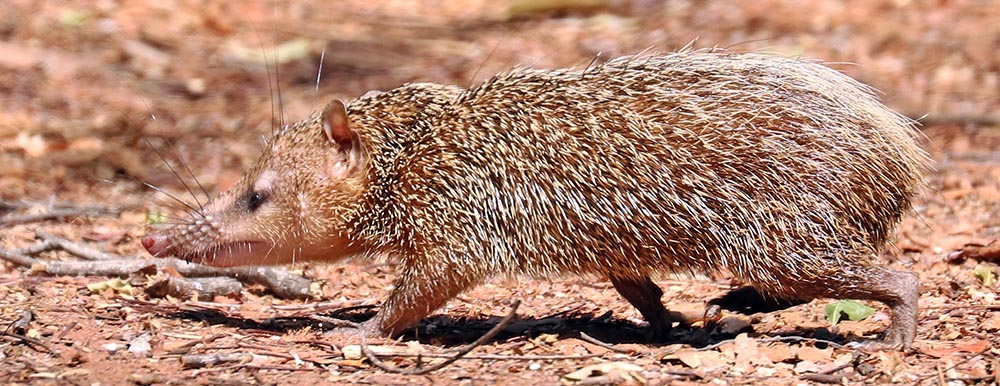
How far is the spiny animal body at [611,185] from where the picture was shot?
18.8 ft

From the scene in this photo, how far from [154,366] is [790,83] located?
342cm

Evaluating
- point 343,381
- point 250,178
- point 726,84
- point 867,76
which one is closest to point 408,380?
point 343,381

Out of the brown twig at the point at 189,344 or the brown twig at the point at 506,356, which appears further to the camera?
the brown twig at the point at 189,344

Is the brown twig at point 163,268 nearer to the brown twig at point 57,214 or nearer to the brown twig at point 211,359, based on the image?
the brown twig at point 57,214

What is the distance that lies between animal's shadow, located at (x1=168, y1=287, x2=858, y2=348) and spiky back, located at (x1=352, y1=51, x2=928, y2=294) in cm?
66

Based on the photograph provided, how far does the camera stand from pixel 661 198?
5.79 meters

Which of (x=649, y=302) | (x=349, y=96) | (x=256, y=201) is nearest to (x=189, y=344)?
(x=256, y=201)

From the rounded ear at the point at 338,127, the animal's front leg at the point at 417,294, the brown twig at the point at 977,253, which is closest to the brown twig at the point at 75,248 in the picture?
the rounded ear at the point at 338,127

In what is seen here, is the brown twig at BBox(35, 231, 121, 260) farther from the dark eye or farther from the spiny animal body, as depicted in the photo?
the dark eye

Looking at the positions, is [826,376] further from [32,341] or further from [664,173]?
[32,341]

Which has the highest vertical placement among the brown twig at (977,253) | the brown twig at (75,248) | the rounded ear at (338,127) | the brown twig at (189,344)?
the rounded ear at (338,127)

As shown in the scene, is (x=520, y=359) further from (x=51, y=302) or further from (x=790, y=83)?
(x=51, y=302)

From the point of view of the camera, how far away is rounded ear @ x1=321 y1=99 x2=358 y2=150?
6176mm

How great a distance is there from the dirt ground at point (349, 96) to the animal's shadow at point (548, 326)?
0.02 metres
